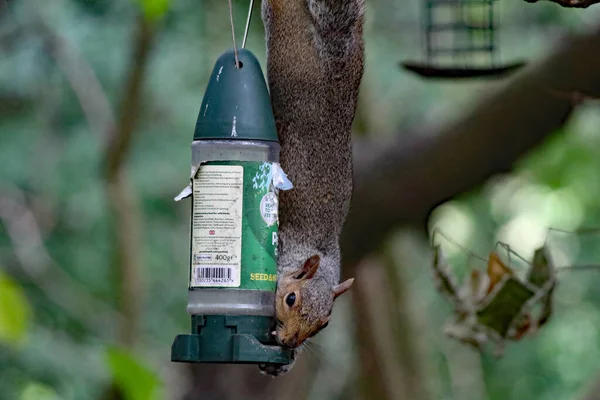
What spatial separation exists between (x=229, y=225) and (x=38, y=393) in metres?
4.10

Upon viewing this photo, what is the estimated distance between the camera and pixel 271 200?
2.38 meters

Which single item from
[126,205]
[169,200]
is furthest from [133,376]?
[169,200]

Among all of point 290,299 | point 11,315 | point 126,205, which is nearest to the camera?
point 11,315

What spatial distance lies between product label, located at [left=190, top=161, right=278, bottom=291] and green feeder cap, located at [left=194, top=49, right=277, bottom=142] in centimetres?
7

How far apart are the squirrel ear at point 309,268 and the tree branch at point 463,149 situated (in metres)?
2.56

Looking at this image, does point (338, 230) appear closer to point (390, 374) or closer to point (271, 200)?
point (271, 200)

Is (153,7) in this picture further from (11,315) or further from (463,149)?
(463,149)

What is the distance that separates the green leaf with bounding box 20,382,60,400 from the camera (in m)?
5.98

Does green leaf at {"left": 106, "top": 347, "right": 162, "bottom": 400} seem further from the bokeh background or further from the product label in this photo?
the bokeh background

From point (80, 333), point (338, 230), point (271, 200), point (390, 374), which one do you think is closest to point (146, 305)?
Answer: point (80, 333)

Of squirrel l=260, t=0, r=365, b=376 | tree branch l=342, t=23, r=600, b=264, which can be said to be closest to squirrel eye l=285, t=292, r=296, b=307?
squirrel l=260, t=0, r=365, b=376

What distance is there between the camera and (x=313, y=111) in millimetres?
2791

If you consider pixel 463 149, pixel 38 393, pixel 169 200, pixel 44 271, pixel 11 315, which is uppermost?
pixel 11 315

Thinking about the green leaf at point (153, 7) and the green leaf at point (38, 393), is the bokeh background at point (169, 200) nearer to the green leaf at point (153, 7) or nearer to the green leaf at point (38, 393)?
the green leaf at point (38, 393)
